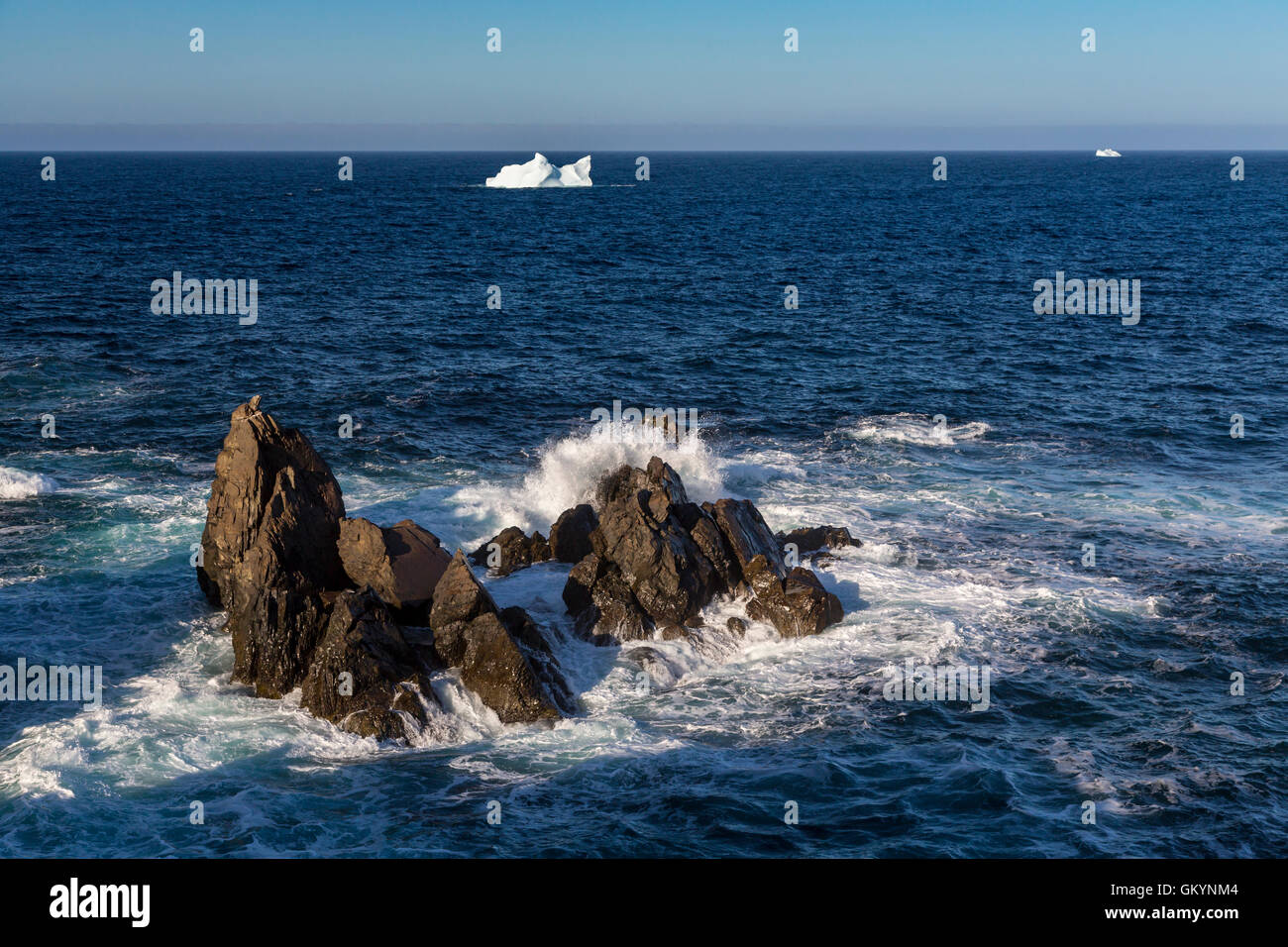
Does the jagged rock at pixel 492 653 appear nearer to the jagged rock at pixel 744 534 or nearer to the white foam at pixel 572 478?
the jagged rock at pixel 744 534

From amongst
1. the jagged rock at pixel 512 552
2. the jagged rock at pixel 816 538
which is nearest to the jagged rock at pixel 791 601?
the jagged rock at pixel 816 538

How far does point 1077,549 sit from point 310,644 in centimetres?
2318

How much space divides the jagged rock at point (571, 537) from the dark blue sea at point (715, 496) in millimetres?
816

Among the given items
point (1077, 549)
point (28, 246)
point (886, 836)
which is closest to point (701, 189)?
point (28, 246)

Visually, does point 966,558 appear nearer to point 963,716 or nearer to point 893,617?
point 893,617

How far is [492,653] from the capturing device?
24.2m

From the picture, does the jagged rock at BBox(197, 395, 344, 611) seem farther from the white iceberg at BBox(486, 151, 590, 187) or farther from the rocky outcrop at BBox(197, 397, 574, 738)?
the white iceberg at BBox(486, 151, 590, 187)

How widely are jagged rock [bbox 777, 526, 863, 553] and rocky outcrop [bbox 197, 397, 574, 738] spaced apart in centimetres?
1026

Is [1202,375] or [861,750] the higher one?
[1202,375]

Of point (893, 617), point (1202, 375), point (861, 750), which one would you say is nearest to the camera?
point (861, 750)

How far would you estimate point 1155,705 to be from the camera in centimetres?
2483

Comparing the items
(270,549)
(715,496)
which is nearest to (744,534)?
(715,496)

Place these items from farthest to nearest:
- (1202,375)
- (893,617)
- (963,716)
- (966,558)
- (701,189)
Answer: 1. (701,189)
2. (1202,375)
3. (966,558)
4. (893,617)
5. (963,716)

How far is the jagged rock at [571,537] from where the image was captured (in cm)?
3212
